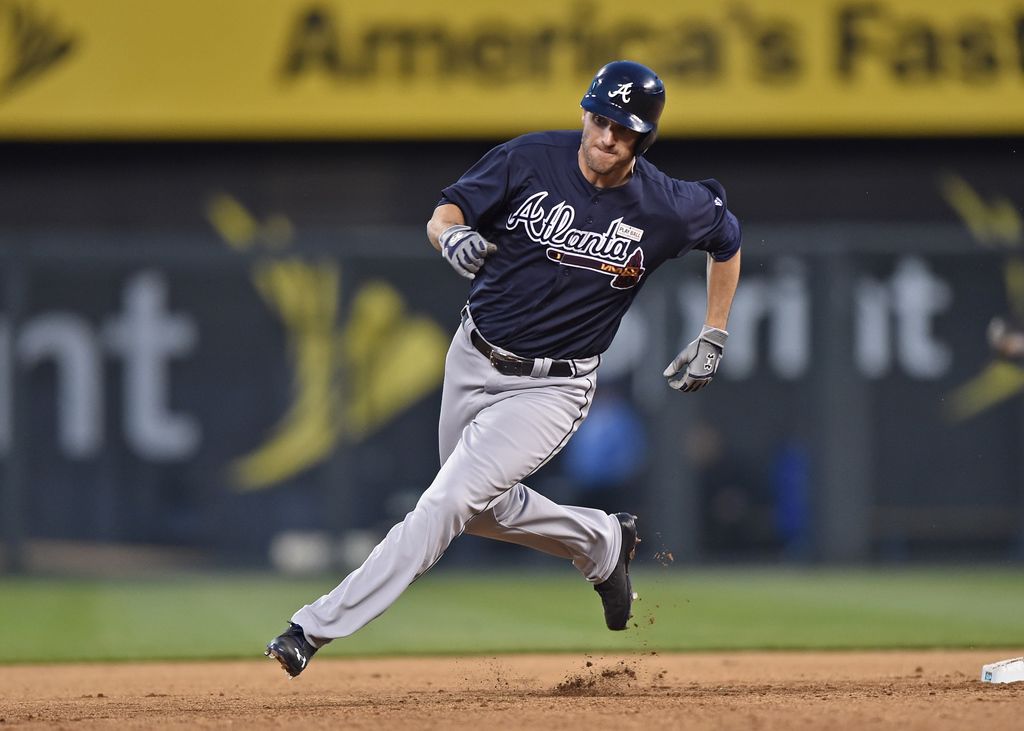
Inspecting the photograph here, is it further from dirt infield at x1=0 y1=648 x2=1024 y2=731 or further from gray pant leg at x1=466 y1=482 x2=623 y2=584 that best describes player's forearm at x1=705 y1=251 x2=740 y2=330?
dirt infield at x1=0 y1=648 x2=1024 y2=731

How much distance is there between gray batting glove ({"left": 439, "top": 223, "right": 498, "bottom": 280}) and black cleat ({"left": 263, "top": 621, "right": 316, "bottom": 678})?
1093 mm

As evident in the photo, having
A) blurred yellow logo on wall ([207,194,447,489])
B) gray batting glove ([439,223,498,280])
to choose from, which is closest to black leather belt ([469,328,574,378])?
gray batting glove ([439,223,498,280])

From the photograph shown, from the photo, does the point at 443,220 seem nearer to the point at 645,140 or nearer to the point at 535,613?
the point at 645,140

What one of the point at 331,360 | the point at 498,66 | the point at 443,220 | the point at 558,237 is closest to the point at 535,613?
the point at 331,360

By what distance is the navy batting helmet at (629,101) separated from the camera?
4.66m

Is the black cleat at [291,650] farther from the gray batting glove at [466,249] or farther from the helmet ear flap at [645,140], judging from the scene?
the helmet ear flap at [645,140]

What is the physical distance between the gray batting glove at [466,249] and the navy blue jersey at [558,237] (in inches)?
10.9

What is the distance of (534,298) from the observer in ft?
15.9

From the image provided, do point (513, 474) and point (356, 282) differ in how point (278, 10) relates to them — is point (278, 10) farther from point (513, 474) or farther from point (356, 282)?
point (513, 474)

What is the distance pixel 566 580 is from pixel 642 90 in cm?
587

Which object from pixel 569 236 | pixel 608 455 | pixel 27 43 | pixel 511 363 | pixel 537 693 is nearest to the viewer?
pixel 569 236

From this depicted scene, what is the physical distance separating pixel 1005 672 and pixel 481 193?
215 cm

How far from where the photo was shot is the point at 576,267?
4.84 m

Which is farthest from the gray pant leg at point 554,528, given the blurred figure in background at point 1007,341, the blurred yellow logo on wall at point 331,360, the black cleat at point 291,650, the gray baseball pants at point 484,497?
the blurred yellow logo on wall at point 331,360
